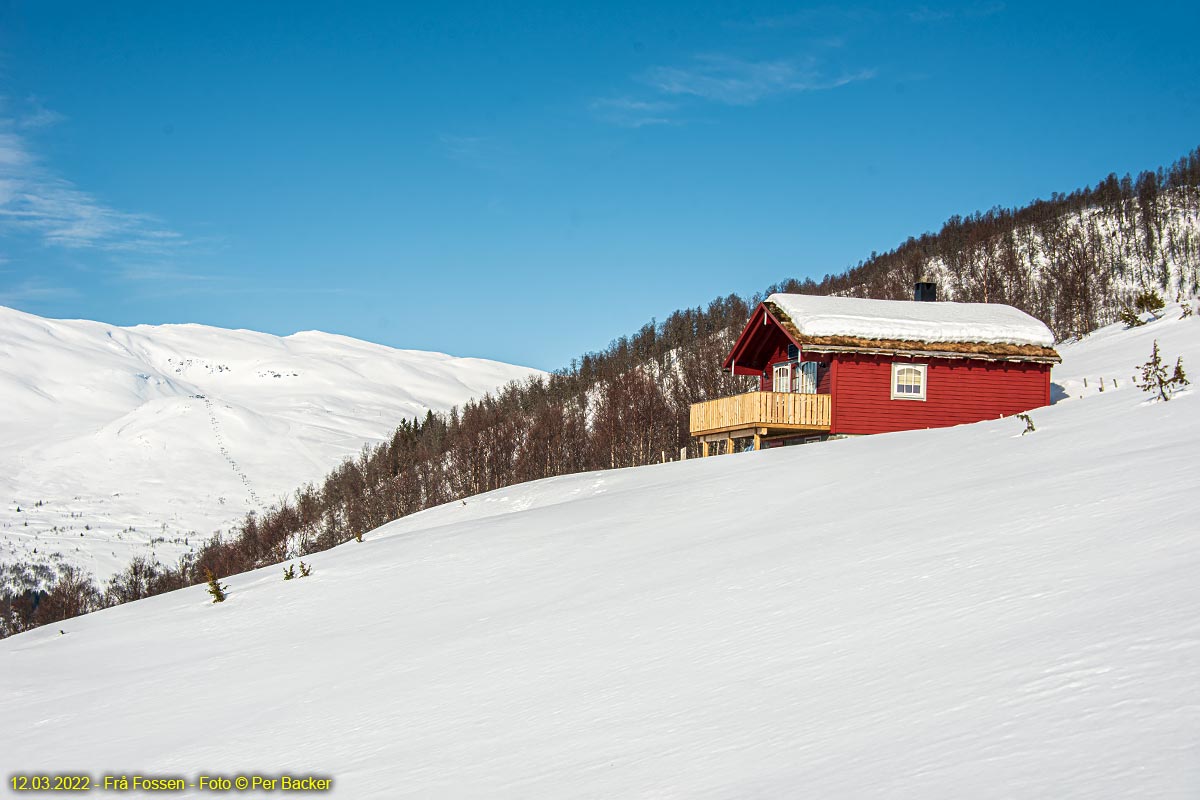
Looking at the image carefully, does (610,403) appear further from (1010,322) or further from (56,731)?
(56,731)

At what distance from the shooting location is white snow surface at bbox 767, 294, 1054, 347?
3130 cm

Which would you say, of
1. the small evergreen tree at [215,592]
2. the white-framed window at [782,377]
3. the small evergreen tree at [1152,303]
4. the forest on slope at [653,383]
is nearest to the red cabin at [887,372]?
the white-framed window at [782,377]

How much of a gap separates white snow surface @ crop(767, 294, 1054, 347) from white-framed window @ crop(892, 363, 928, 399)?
80 cm

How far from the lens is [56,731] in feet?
39.1

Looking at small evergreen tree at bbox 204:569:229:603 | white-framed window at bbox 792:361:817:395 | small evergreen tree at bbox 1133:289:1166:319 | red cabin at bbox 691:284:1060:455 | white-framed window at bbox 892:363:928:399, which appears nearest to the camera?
small evergreen tree at bbox 204:569:229:603

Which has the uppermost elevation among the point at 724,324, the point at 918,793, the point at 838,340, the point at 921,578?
the point at 724,324

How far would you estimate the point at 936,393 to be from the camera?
31.8 m

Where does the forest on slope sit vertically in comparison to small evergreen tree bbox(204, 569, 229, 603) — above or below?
above

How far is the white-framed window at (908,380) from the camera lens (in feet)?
104

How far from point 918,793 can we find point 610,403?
70.9m

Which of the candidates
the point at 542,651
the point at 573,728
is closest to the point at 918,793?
the point at 573,728

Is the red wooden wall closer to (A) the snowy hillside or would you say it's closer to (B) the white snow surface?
(B) the white snow surface

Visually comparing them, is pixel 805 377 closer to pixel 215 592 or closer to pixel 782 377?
pixel 782 377

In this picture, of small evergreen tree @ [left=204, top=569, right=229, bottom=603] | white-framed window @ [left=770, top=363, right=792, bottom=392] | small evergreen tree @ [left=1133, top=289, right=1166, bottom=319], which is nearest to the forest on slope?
small evergreen tree @ [left=1133, top=289, right=1166, bottom=319]
